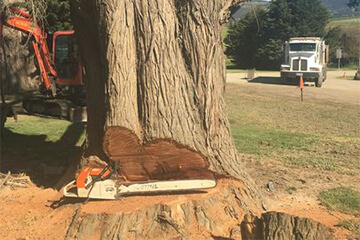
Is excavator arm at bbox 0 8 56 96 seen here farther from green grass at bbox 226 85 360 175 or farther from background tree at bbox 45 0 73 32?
background tree at bbox 45 0 73 32

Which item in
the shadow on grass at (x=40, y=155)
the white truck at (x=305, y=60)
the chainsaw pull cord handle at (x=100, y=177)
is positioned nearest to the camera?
the chainsaw pull cord handle at (x=100, y=177)

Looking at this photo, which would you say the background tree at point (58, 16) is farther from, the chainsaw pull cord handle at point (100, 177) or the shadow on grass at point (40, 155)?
the chainsaw pull cord handle at point (100, 177)

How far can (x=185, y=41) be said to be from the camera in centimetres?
448

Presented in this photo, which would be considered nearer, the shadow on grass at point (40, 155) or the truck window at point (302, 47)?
the shadow on grass at point (40, 155)

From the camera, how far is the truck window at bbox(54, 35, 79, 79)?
35.0ft

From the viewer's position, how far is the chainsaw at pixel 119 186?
4359mm

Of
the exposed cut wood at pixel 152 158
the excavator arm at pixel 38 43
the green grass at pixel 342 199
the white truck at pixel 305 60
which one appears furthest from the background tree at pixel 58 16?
the white truck at pixel 305 60

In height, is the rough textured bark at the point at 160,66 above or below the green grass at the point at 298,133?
above

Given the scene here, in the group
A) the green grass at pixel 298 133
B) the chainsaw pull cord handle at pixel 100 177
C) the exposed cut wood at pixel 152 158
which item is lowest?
the green grass at pixel 298 133

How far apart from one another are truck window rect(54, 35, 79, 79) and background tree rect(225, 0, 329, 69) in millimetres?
35757

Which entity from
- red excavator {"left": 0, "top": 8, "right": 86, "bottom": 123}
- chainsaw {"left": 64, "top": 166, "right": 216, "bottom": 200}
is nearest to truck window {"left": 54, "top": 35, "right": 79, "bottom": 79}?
red excavator {"left": 0, "top": 8, "right": 86, "bottom": 123}

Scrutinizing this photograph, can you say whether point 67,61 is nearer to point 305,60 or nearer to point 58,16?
point 58,16

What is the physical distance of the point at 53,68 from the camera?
10766mm

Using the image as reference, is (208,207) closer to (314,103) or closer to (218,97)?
(218,97)
